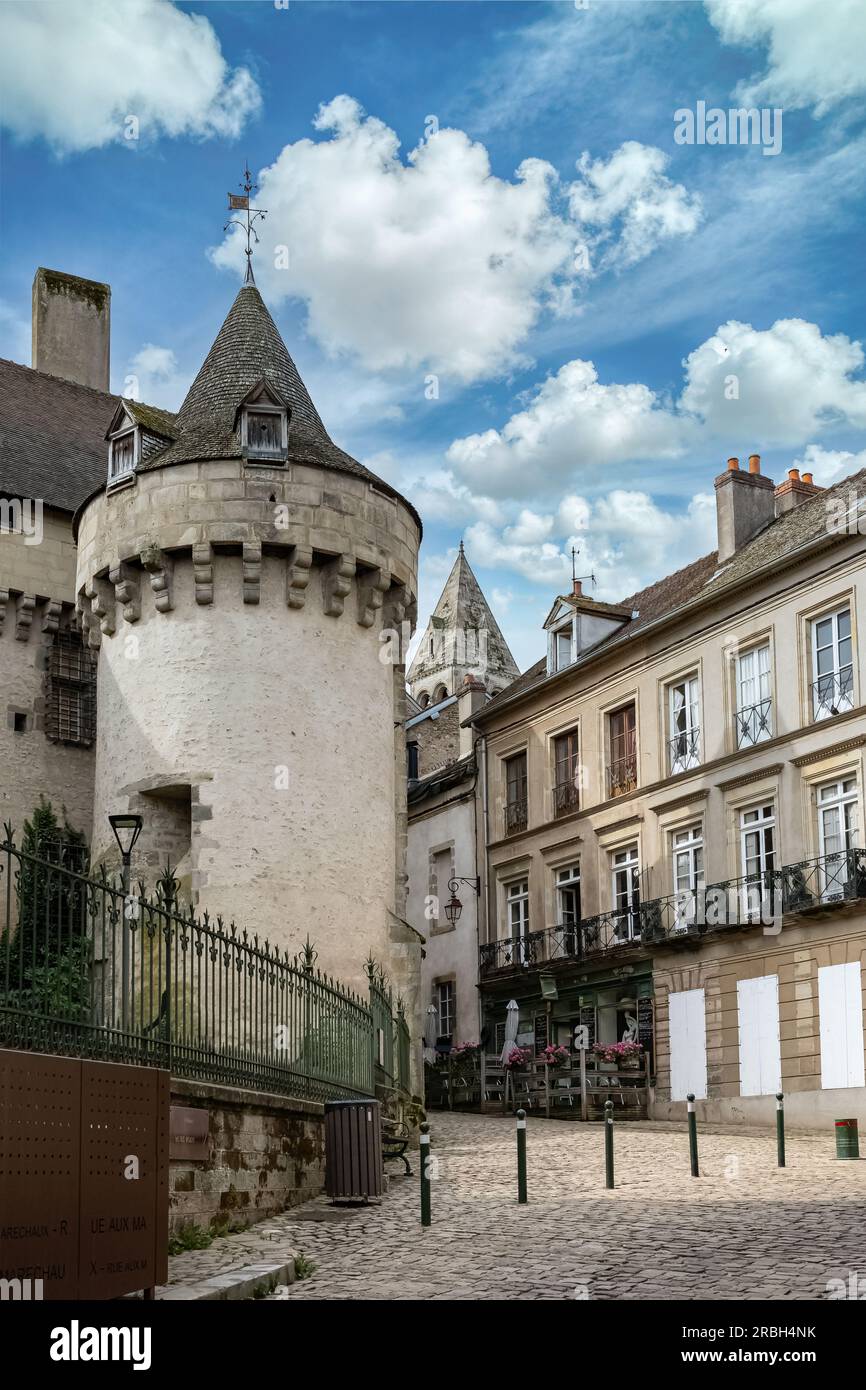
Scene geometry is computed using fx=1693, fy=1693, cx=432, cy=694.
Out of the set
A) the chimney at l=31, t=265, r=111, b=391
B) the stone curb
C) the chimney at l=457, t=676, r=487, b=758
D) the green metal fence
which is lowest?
the stone curb

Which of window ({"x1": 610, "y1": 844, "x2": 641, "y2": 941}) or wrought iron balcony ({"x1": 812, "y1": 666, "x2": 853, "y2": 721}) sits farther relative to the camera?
window ({"x1": 610, "y1": 844, "x2": 641, "y2": 941})

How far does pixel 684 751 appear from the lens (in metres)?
29.3

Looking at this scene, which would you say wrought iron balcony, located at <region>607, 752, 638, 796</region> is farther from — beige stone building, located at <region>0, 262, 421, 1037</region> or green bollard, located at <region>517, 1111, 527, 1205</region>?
green bollard, located at <region>517, 1111, 527, 1205</region>

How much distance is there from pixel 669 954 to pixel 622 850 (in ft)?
9.23

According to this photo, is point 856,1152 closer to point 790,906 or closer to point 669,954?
point 790,906

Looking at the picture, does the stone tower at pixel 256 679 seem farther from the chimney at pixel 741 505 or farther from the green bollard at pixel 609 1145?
the chimney at pixel 741 505

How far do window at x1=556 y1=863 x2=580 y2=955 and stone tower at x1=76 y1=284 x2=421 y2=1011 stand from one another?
1001 cm

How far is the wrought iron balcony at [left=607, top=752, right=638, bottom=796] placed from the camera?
1212 inches

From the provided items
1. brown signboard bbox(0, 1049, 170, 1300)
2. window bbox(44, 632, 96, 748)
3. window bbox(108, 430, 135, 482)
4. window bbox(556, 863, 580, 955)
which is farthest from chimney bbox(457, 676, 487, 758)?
brown signboard bbox(0, 1049, 170, 1300)

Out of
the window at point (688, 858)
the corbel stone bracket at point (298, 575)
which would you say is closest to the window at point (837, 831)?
the window at point (688, 858)

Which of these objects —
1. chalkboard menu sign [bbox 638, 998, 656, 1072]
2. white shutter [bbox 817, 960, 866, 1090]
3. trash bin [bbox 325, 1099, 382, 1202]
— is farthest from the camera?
chalkboard menu sign [bbox 638, 998, 656, 1072]

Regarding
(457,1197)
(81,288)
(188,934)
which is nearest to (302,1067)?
(457,1197)

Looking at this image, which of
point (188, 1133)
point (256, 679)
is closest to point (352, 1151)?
point (188, 1133)

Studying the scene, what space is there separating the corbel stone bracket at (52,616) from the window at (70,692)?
0.51 feet
